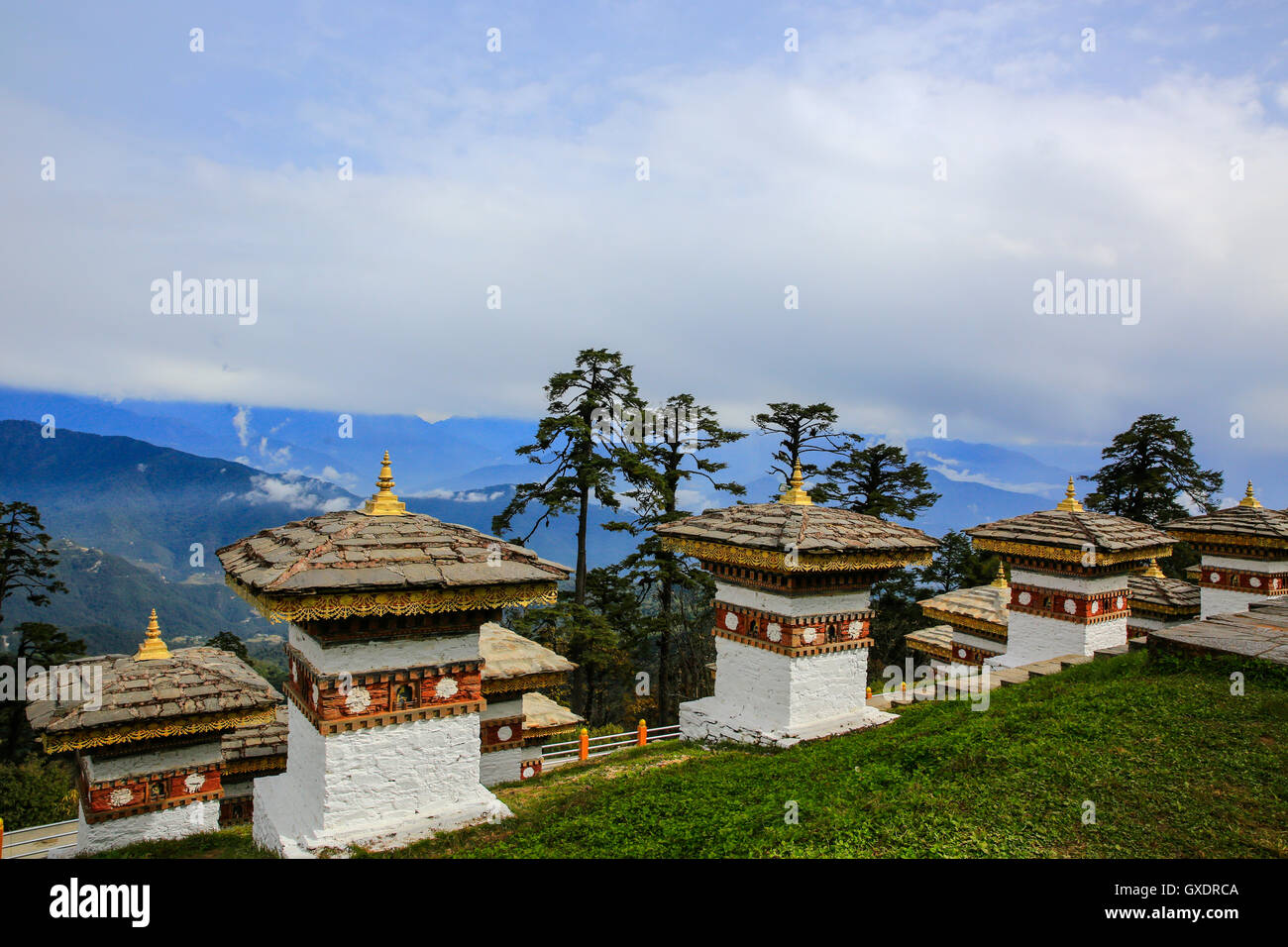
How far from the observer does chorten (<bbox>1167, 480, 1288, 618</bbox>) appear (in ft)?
45.2

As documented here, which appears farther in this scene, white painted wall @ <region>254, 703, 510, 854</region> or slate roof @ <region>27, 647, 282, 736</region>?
slate roof @ <region>27, 647, 282, 736</region>

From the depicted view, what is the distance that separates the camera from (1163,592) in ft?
50.0

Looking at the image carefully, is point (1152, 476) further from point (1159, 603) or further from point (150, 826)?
point (150, 826)

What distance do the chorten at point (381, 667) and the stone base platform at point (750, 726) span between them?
12.8ft

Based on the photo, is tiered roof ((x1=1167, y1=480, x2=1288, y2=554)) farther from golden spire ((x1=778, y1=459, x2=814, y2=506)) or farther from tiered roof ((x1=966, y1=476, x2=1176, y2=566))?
golden spire ((x1=778, y1=459, x2=814, y2=506))

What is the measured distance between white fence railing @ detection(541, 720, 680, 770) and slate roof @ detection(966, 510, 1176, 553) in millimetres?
6820

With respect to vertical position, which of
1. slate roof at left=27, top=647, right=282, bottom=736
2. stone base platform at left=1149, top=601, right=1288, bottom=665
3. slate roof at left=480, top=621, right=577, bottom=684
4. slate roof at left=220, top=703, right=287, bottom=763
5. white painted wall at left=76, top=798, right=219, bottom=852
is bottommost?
white painted wall at left=76, top=798, right=219, bottom=852

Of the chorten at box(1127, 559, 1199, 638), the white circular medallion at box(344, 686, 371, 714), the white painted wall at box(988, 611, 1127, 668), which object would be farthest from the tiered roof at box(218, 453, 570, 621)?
the chorten at box(1127, 559, 1199, 638)

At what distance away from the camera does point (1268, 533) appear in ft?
Answer: 44.6
